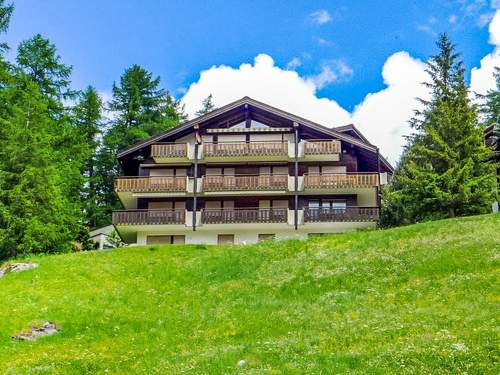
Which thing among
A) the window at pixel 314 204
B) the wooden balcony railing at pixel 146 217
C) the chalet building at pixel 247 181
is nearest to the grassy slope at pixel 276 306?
the wooden balcony railing at pixel 146 217

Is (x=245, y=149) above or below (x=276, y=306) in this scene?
above

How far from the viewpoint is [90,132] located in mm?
62250

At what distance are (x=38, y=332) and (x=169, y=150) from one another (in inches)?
982

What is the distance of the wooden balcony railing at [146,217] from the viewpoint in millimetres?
44906

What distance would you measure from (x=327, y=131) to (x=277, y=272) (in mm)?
19468

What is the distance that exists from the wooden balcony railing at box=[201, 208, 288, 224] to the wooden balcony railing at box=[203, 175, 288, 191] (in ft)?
5.51

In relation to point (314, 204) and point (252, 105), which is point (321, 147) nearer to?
point (314, 204)

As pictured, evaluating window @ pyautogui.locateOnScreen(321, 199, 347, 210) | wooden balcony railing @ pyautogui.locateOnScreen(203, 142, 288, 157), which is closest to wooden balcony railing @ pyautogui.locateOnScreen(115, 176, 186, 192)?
wooden balcony railing @ pyautogui.locateOnScreen(203, 142, 288, 157)

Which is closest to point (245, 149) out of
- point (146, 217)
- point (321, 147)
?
point (321, 147)

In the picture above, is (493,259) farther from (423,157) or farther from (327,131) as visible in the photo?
(327,131)

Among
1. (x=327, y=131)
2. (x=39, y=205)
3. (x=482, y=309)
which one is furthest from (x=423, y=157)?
(x=39, y=205)

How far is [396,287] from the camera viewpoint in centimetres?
2480

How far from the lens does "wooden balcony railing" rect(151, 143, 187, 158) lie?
46.5 m

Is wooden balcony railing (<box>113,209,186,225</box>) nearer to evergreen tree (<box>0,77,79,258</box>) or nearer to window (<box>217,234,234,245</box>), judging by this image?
window (<box>217,234,234,245</box>)
